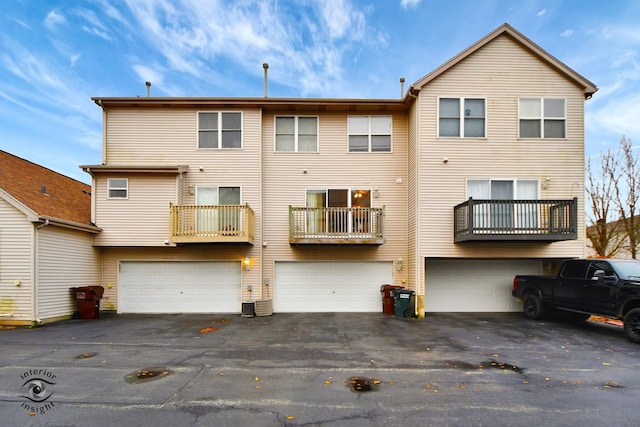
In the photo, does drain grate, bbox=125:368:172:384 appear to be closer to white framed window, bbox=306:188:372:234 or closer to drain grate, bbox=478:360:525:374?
drain grate, bbox=478:360:525:374

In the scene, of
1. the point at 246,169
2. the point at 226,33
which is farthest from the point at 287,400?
the point at 226,33

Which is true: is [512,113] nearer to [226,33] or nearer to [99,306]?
[226,33]

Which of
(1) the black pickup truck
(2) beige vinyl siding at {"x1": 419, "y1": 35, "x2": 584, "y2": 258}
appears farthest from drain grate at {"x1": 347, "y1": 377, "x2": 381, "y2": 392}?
(1) the black pickup truck

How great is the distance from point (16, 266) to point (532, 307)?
54.4 ft

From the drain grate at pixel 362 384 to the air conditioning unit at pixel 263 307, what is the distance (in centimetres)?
646

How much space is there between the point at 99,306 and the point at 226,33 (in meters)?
15.2

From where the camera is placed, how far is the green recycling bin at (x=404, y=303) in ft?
35.6

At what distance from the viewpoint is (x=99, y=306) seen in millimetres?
11352

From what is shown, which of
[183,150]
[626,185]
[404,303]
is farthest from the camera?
[626,185]

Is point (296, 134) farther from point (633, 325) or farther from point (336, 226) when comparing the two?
point (633, 325)

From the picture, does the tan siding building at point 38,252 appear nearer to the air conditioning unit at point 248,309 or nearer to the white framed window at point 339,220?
the air conditioning unit at point 248,309

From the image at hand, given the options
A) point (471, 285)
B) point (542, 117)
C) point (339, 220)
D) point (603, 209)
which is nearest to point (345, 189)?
point (339, 220)

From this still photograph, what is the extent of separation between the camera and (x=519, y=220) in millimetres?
10352

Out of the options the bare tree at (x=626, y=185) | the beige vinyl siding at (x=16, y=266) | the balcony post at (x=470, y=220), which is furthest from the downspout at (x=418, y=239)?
the bare tree at (x=626, y=185)
